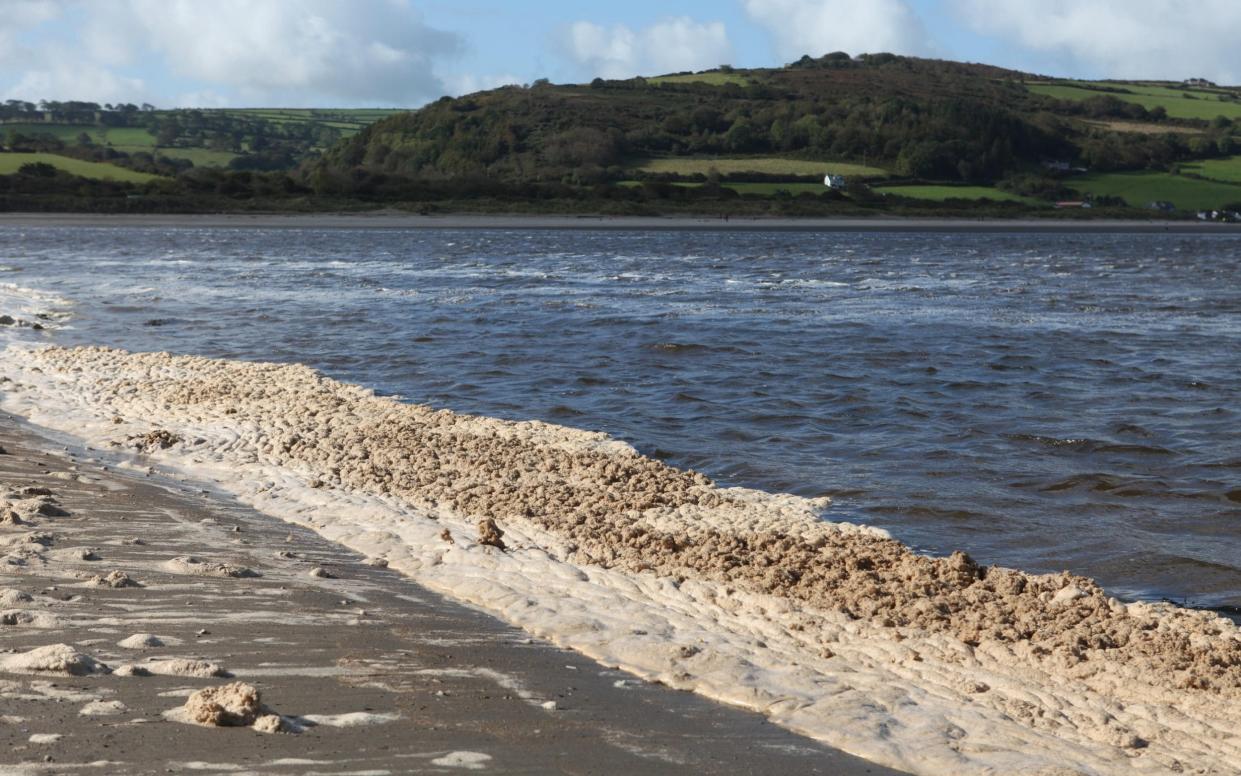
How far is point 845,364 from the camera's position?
2012 centimetres

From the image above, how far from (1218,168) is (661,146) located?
49620mm

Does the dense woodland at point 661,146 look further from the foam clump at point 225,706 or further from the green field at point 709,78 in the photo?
the foam clump at point 225,706

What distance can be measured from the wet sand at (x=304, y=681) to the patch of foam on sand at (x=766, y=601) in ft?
1.40

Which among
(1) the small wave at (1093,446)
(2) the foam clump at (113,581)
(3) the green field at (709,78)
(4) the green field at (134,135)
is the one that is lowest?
(1) the small wave at (1093,446)

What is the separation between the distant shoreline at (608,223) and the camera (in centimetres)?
7931

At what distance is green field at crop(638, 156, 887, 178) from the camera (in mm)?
109188

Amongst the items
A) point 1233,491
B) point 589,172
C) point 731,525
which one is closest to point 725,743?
point 731,525

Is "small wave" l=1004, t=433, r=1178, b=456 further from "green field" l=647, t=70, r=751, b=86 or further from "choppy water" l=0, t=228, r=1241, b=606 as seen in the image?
"green field" l=647, t=70, r=751, b=86

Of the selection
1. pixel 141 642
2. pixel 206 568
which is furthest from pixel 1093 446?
pixel 141 642

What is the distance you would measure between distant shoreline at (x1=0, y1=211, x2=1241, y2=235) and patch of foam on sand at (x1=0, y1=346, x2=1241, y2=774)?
230ft

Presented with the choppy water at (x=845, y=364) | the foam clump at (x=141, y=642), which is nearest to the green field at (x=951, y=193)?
the choppy water at (x=845, y=364)

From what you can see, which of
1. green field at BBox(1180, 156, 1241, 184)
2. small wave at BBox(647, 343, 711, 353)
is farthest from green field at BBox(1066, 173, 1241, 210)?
small wave at BBox(647, 343, 711, 353)

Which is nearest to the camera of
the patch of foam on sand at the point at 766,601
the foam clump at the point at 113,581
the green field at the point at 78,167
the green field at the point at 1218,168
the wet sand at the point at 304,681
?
the wet sand at the point at 304,681

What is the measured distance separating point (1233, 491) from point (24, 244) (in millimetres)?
54186
